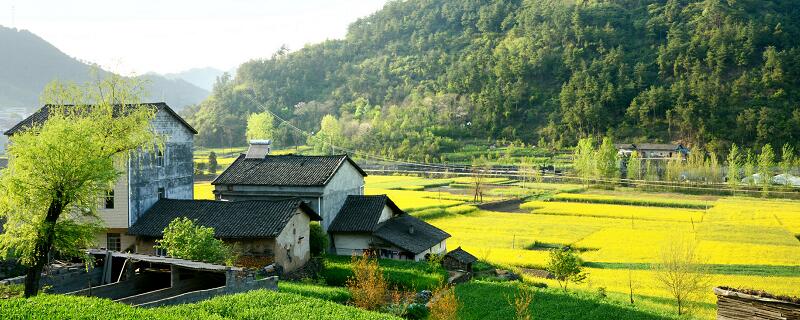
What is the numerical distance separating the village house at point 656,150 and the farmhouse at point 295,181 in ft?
209

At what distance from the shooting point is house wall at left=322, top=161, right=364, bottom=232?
1164 inches

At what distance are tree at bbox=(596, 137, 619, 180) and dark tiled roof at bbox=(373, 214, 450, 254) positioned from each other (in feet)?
156

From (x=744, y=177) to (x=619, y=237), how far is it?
146 ft

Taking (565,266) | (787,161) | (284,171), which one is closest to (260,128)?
(787,161)

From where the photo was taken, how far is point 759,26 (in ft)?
361

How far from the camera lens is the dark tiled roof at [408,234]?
28.7 metres

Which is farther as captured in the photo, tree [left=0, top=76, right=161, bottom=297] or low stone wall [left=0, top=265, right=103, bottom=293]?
low stone wall [left=0, top=265, right=103, bottom=293]

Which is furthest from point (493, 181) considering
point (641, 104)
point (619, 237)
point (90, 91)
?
point (90, 91)

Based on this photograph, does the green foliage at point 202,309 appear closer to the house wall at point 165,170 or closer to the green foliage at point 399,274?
the green foliage at point 399,274

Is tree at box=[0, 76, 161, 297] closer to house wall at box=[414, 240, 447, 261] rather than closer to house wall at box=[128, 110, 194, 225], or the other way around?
house wall at box=[128, 110, 194, 225]

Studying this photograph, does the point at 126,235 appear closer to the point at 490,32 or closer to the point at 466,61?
the point at 466,61

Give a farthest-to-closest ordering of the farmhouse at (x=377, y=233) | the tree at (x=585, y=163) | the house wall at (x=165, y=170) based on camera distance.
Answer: the tree at (x=585, y=163)
the farmhouse at (x=377, y=233)
the house wall at (x=165, y=170)

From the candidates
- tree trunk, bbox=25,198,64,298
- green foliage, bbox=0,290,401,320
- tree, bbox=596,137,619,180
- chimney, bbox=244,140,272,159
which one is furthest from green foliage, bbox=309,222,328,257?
tree, bbox=596,137,619,180

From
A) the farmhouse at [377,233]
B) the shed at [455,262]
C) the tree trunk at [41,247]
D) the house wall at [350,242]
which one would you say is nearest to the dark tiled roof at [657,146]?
the farmhouse at [377,233]
